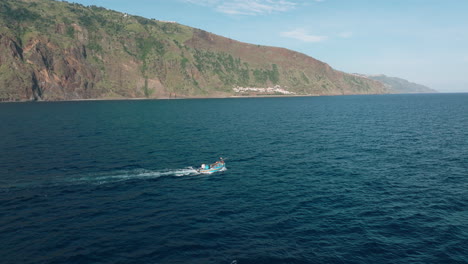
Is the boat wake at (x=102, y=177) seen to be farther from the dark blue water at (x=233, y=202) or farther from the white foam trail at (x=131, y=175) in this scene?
the dark blue water at (x=233, y=202)

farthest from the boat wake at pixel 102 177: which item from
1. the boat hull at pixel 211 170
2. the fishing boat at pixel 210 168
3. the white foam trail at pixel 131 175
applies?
the fishing boat at pixel 210 168

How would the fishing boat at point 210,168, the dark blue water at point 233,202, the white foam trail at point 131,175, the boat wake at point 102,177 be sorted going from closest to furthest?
the dark blue water at point 233,202
the boat wake at point 102,177
the white foam trail at point 131,175
the fishing boat at point 210,168

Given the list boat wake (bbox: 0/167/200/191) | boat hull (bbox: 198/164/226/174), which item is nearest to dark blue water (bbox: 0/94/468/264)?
boat wake (bbox: 0/167/200/191)

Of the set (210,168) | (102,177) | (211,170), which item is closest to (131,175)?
(102,177)

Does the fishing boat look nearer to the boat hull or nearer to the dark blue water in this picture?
the boat hull

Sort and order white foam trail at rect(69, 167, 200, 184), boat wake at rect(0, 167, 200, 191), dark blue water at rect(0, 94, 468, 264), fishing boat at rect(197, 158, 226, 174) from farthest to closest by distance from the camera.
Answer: fishing boat at rect(197, 158, 226, 174)
white foam trail at rect(69, 167, 200, 184)
boat wake at rect(0, 167, 200, 191)
dark blue water at rect(0, 94, 468, 264)

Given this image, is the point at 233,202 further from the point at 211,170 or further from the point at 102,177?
the point at 102,177

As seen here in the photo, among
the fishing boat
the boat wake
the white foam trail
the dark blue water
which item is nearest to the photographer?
the dark blue water

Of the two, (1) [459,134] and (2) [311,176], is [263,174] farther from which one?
(1) [459,134]
